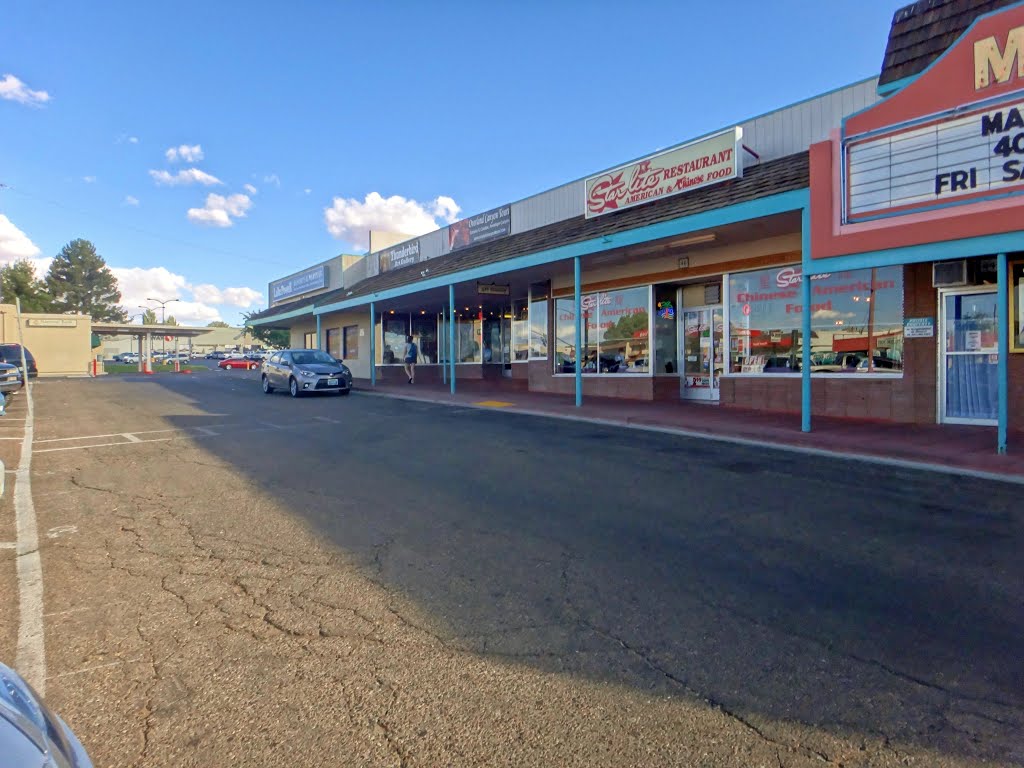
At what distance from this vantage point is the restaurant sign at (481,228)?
20984 mm

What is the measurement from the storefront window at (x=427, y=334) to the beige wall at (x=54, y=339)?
27171 millimetres

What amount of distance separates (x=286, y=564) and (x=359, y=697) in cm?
202

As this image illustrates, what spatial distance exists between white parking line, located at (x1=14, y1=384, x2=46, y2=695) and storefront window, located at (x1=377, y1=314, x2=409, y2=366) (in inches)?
822

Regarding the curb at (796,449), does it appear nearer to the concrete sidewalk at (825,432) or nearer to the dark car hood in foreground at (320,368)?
the concrete sidewalk at (825,432)

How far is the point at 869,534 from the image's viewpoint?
5312 millimetres

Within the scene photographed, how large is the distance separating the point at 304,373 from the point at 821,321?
14.5 m

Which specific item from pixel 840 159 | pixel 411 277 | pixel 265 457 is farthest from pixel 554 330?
pixel 265 457

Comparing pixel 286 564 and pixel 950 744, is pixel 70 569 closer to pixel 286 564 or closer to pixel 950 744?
pixel 286 564

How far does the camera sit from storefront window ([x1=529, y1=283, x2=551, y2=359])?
19.3 meters

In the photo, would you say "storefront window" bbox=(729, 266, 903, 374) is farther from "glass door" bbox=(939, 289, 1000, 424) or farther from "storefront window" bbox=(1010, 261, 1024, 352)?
"storefront window" bbox=(1010, 261, 1024, 352)

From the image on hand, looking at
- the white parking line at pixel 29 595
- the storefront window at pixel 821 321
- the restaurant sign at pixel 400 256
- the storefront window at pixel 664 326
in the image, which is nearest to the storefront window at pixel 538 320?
the storefront window at pixel 664 326

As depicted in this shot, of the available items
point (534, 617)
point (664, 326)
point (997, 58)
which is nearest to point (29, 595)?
point (534, 617)

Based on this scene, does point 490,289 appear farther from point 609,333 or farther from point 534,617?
point 534,617

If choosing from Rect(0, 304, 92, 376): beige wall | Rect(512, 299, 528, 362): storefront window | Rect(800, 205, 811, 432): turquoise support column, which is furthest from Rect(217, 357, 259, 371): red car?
Rect(800, 205, 811, 432): turquoise support column
